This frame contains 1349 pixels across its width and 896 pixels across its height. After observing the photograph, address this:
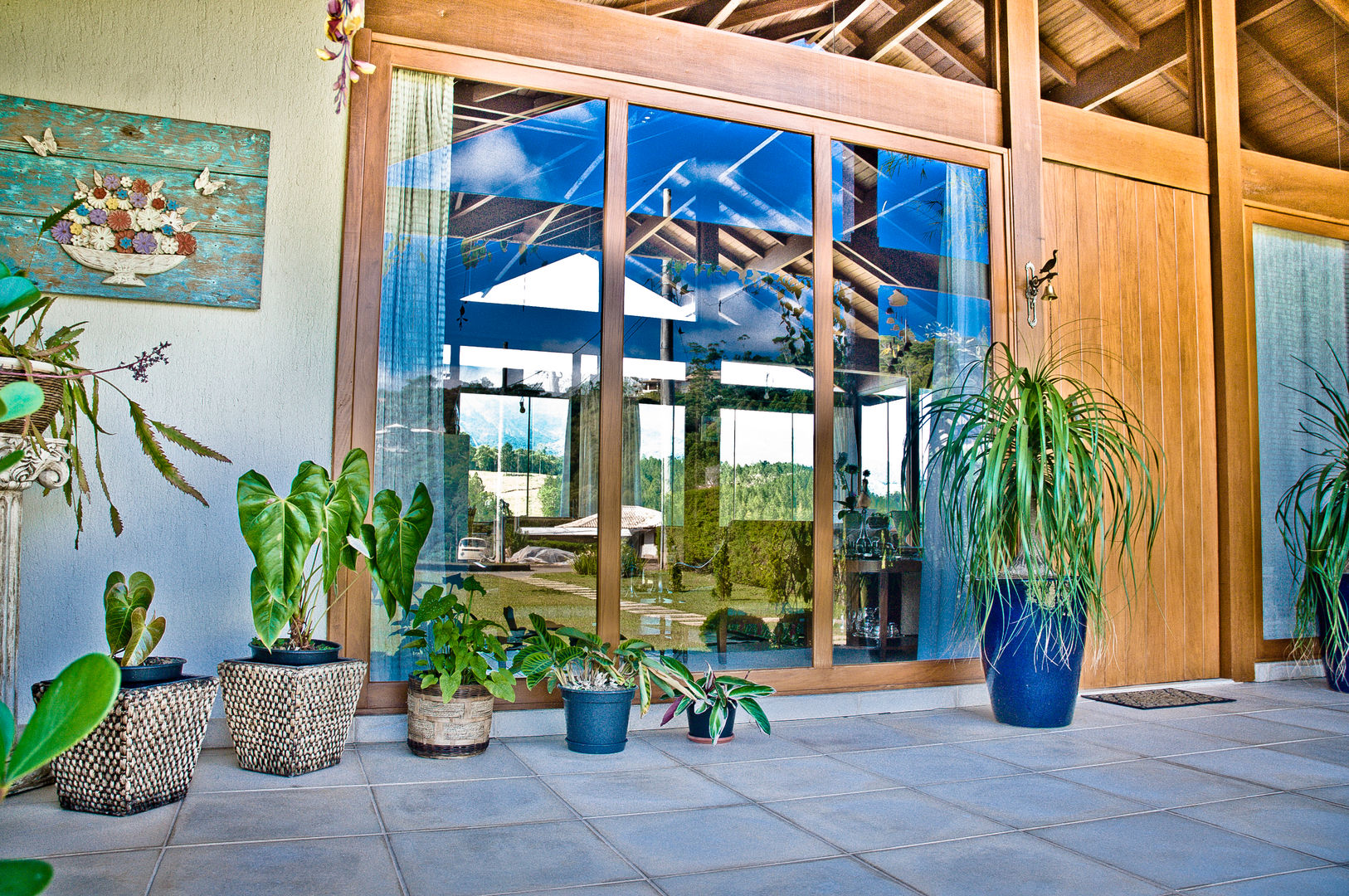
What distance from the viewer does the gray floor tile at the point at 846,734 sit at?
302cm

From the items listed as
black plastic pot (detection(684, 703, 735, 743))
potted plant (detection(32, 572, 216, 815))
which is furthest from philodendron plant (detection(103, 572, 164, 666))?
black plastic pot (detection(684, 703, 735, 743))

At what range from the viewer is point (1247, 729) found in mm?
3271

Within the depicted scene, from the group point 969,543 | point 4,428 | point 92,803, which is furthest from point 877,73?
point 92,803

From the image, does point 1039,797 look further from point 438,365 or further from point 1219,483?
point 1219,483

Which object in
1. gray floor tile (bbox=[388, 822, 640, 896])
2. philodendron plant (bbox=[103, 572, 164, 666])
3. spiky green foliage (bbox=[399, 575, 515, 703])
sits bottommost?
gray floor tile (bbox=[388, 822, 640, 896])

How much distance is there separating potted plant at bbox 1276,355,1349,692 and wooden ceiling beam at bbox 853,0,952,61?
254 centimetres

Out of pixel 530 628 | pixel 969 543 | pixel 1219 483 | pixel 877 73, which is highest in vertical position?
pixel 877 73

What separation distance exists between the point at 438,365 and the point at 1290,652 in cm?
427

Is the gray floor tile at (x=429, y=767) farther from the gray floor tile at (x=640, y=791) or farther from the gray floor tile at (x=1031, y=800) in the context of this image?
the gray floor tile at (x=1031, y=800)

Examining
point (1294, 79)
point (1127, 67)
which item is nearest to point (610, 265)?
point (1127, 67)

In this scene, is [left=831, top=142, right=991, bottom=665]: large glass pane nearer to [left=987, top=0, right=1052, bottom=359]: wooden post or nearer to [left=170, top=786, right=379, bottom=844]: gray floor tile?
[left=987, top=0, right=1052, bottom=359]: wooden post

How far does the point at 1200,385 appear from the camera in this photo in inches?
171

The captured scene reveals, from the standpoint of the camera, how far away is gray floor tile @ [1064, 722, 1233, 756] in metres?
2.97

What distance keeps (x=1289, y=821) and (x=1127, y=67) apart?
3564mm
